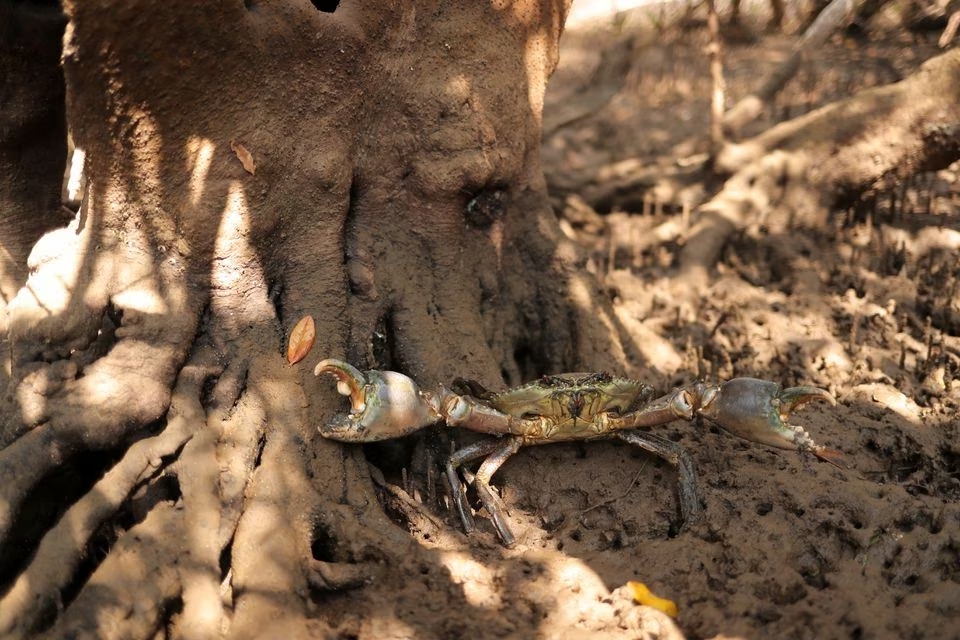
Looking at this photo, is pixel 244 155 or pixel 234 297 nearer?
pixel 244 155

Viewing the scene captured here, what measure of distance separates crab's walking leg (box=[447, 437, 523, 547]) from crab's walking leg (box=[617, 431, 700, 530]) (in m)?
0.59

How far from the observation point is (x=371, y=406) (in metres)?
4.20

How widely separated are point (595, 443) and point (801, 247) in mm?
3098

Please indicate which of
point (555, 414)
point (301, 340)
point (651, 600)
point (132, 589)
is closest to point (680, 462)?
point (555, 414)

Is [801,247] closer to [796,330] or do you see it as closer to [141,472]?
[796,330]

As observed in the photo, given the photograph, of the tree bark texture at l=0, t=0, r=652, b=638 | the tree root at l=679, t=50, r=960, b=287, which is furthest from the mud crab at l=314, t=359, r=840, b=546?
the tree root at l=679, t=50, r=960, b=287

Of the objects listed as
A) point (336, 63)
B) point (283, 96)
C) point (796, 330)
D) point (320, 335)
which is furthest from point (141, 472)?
point (796, 330)

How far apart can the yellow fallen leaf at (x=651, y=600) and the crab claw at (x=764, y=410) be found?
101 centimetres

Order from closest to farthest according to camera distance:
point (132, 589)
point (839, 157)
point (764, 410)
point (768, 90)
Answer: point (132, 589) < point (764, 410) < point (839, 157) < point (768, 90)

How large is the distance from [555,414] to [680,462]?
2.08 ft

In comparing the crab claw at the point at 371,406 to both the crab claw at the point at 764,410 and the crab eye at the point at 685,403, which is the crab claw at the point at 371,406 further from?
the crab claw at the point at 764,410

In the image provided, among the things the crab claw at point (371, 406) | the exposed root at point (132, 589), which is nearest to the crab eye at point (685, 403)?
the crab claw at point (371, 406)

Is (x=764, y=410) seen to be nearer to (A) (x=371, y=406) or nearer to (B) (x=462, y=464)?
(B) (x=462, y=464)

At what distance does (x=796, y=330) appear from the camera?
6.27 meters
